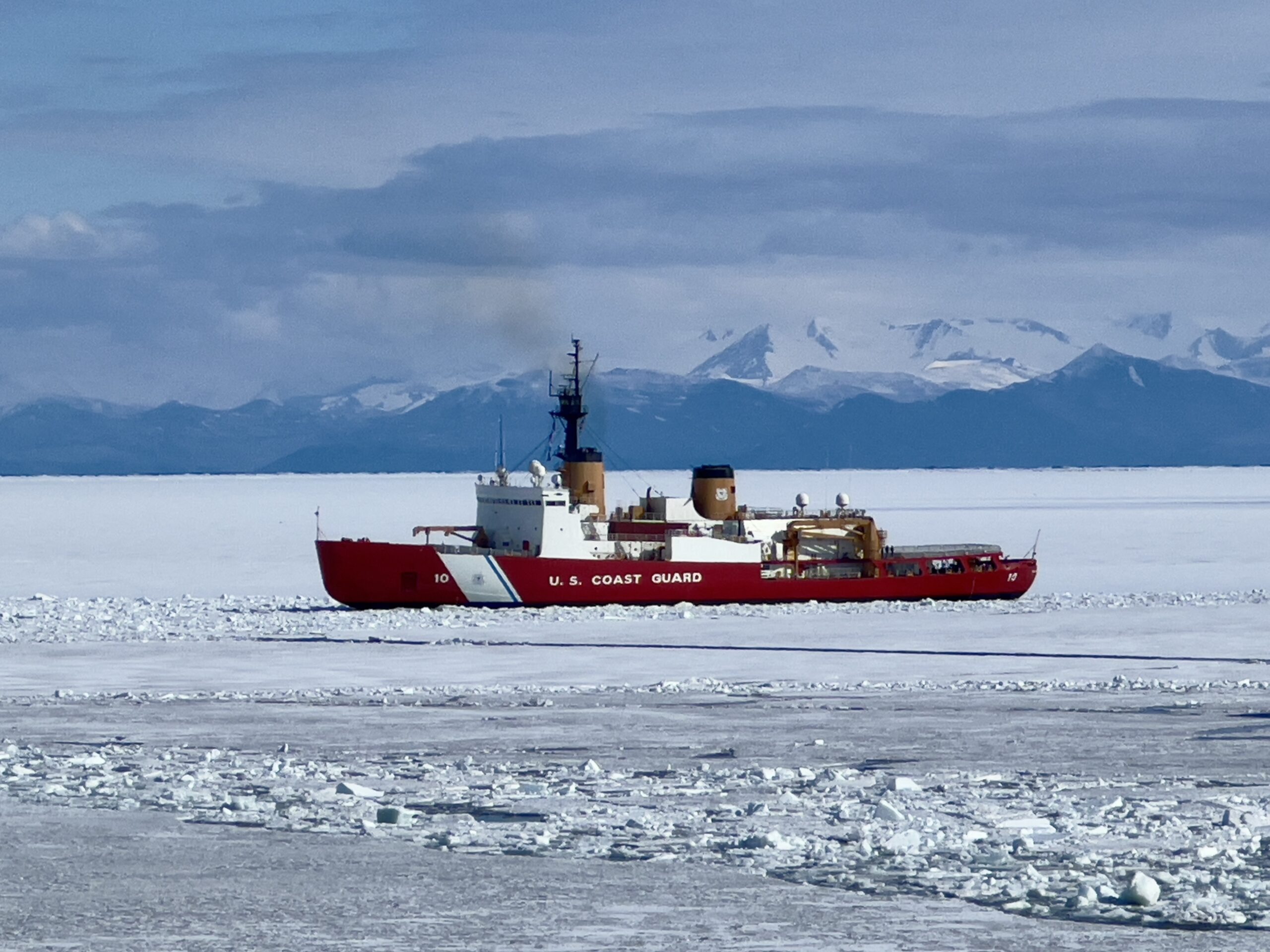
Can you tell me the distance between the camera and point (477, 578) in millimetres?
A: 45875

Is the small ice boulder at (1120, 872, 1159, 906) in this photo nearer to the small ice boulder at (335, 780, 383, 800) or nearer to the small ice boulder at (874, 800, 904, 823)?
the small ice boulder at (874, 800, 904, 823)

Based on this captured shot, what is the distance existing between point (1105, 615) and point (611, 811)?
29130 mm

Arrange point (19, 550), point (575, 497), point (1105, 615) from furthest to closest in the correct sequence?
point (19, 550) < point (575, 497) < point (1105, 615)

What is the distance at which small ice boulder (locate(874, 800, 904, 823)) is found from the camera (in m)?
14.8

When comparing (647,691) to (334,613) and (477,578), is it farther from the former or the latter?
(334,613)

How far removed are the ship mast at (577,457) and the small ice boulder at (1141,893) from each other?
36930 millimetres

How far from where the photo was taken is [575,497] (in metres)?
49.8

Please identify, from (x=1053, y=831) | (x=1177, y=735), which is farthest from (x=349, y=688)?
(x=1053, y=831)

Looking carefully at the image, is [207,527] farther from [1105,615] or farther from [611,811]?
[611,811]

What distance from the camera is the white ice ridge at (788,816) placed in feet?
40.8

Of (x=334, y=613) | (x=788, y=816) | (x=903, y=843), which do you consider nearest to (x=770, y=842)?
(x=903, y=843)

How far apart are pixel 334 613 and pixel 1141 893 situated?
115ft

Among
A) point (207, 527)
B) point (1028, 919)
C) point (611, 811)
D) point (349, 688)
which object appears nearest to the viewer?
point (1028, 919)

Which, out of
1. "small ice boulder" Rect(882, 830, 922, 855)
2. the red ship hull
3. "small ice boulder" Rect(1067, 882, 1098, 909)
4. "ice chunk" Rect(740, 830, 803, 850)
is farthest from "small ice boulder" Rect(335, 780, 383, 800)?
the red ship hull
